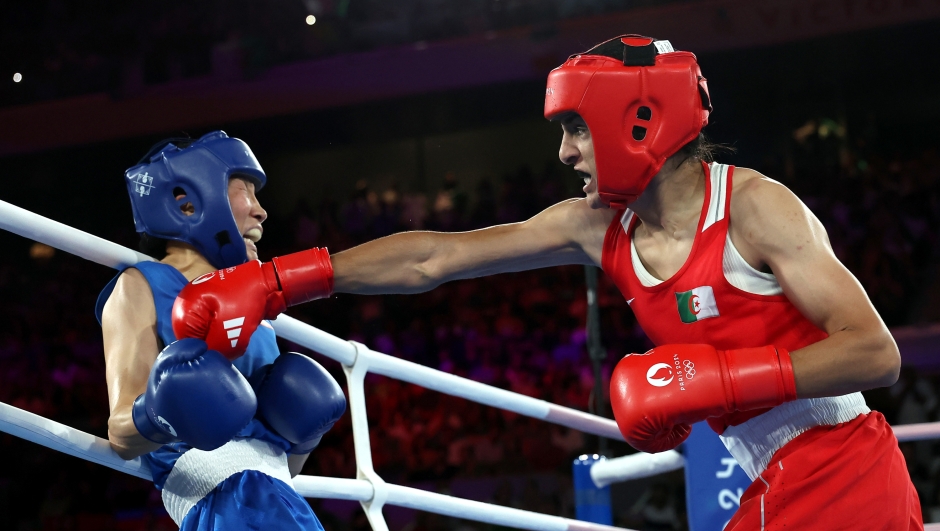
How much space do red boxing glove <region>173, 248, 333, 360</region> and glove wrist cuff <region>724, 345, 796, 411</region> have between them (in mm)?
739

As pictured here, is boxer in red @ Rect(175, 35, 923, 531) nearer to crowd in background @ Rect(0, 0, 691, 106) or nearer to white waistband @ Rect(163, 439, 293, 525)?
white waistband @ Rect(163, 439, 293, 525)

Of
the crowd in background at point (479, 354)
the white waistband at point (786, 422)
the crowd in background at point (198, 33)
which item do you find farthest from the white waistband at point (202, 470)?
the crowd in background at point (198, 33)

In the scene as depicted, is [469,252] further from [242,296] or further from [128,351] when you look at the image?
[128,351]

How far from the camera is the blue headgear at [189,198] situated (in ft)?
5.98

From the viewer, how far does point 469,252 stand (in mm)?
1819

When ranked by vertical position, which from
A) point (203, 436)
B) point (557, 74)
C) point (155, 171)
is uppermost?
point (557, 74)

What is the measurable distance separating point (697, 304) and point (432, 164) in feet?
26.3

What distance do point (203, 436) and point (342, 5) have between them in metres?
8.15

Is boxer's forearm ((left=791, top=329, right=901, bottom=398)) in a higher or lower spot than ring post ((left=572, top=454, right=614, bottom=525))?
higher

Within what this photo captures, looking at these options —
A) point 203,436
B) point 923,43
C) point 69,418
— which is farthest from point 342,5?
point 203,436

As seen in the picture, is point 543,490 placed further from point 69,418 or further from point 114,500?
point 69,418

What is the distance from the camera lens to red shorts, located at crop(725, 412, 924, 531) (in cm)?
156

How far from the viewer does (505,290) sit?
7.31 meters

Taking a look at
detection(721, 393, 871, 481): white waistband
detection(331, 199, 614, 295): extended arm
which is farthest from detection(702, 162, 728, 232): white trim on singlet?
detection(721, 393, 871, 481): white waistband
